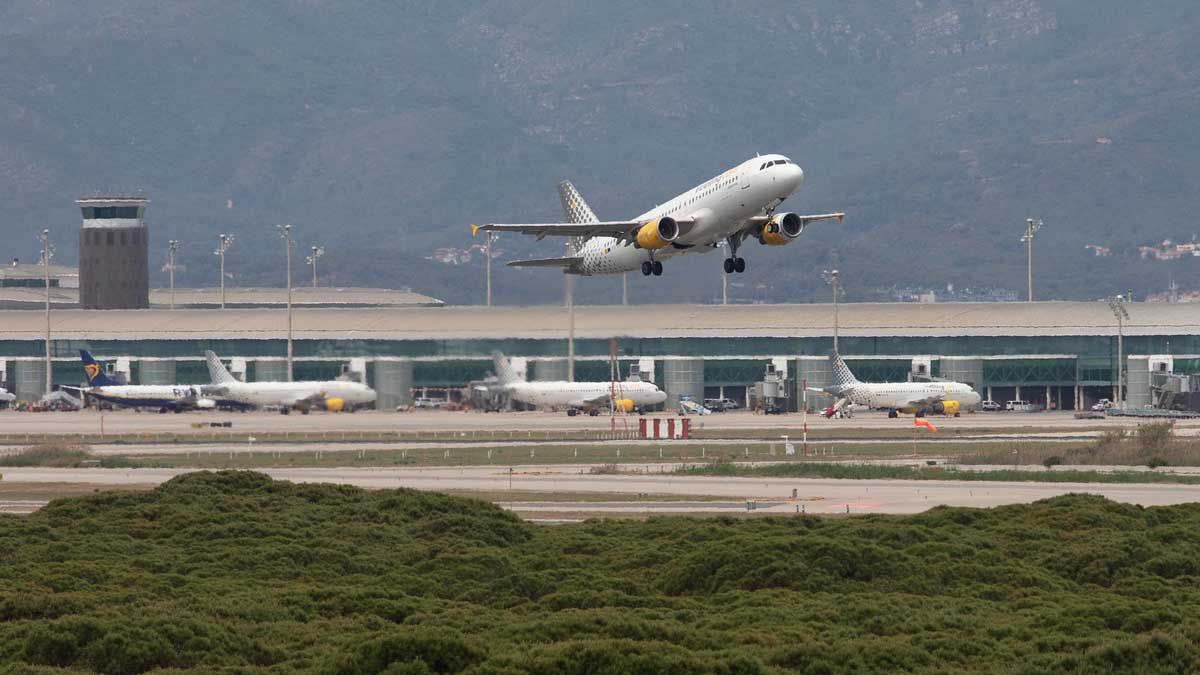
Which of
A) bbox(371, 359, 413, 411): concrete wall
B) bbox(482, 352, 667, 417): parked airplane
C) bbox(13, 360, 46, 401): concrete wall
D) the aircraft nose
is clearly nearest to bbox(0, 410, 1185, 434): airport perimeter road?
bbox(482, 352, 667, 417): parked airplane

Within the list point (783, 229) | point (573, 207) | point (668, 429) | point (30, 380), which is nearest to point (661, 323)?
point (30, 380)

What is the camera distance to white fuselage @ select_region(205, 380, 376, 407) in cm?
15225

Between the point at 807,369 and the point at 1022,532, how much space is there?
114 meters

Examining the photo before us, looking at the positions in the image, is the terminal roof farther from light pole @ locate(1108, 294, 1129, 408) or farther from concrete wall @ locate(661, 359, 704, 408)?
concrete wall @ locate(661, 359, 704, 408)

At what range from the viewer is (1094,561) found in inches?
1882

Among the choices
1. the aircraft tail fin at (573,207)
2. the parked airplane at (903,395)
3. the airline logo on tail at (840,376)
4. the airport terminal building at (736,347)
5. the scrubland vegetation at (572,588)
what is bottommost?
the scrubland vegetation at (572,588)

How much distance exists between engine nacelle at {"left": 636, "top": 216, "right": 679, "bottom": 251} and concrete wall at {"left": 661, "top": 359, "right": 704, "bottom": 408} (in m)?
79.6

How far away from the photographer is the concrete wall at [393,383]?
516 ft

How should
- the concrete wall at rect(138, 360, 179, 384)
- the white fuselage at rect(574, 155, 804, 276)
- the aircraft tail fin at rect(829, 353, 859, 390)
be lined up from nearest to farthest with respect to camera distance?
1. the white fuselage at rect(574, 155, 804, 276)
2. the aircraft tail fin at rect(829, 353, 859, 390)
3. the concrete wall at rect(138, 360, 179, 384)

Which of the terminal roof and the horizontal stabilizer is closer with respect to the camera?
the horizontal stabilizer

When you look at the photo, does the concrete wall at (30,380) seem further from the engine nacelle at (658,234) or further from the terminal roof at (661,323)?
the engine nacelle at (658,234)

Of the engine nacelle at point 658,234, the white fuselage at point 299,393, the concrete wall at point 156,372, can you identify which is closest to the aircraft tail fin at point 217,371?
the white fuselage at point 299,393

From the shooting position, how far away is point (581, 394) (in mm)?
149250

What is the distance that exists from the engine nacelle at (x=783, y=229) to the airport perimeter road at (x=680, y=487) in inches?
374
